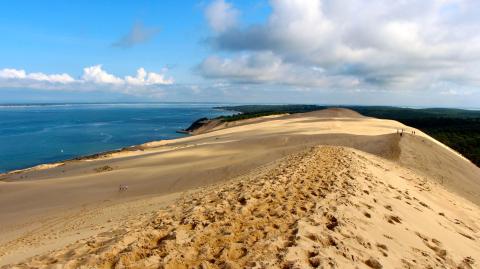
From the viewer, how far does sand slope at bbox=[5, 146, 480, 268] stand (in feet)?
18.5

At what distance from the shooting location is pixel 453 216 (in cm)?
1090

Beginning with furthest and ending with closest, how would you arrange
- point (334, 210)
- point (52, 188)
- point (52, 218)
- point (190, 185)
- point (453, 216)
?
1. point (52, 188)
2. point (190, 185)
3. point (52, 218)
4. point (453, 216)
5. point (334, 210)

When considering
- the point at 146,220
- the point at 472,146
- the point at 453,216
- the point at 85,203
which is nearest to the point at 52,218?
the point at 85,203

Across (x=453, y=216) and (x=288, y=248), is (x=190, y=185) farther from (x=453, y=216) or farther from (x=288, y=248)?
(x=288, y=248)

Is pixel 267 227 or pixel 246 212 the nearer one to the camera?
pixel 267 227

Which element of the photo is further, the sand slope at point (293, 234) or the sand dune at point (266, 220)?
the sand dune at point (266, 220)

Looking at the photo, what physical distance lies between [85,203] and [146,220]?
7.61m

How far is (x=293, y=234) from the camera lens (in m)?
6.43

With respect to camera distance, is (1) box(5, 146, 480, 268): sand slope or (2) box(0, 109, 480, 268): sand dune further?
(2) box(0, 109, 480, 268): sand dune

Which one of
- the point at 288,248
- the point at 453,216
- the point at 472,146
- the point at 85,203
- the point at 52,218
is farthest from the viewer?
the point at 472,146

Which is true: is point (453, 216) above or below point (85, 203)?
above

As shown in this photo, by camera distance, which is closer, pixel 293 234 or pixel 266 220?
pixel 293 234

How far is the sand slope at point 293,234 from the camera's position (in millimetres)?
5625

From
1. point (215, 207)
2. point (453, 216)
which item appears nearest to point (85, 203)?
point (215, 207)
